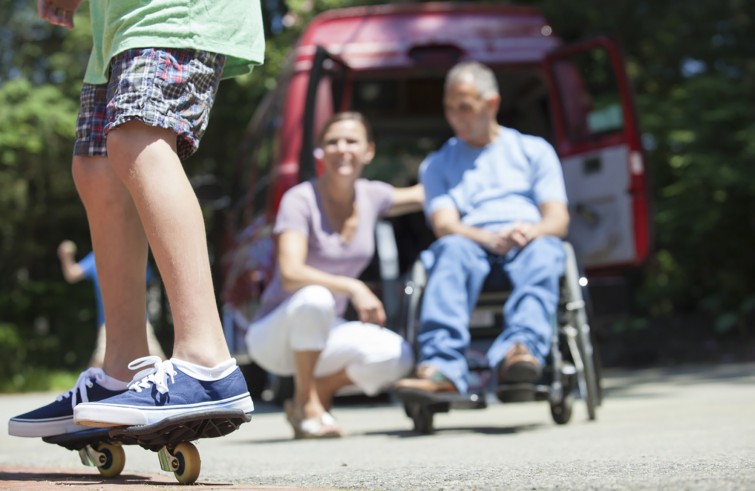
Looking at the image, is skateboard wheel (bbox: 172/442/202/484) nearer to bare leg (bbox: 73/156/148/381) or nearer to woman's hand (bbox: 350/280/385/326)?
bare leg (bbox: 73/156/148/381)

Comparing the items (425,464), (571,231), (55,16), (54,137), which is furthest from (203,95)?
(54,137)

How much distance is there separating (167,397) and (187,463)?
146 mm

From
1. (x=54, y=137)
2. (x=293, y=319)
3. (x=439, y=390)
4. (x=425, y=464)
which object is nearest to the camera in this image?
(x=425, y=464)

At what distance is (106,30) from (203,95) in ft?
0.88

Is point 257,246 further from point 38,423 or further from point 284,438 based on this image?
point 38,423

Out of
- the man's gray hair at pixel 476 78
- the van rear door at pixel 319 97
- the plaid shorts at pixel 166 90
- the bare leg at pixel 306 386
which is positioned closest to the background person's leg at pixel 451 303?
the bare leg at pixel 306 386

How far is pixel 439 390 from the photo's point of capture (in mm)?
4469

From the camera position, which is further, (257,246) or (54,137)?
(54,137)

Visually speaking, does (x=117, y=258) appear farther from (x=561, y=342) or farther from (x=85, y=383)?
(x=561, y=342)

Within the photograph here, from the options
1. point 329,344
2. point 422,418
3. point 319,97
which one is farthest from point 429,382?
point 319,97

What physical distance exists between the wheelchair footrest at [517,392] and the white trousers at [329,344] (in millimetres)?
641

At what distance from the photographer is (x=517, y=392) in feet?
14.4

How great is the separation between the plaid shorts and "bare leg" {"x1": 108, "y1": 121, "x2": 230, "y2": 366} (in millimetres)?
40

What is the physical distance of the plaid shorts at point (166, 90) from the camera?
2.81 m
